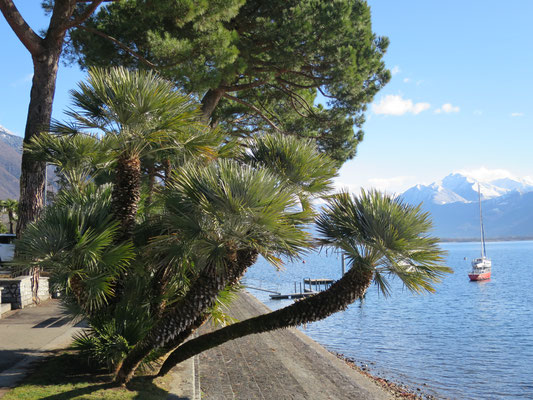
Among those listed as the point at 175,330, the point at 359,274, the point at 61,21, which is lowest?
the point at 175,330

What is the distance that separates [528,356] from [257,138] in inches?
742

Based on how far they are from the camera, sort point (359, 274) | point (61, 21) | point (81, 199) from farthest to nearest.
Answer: point (61, 21) → point (81, 199) → point (359, 274)

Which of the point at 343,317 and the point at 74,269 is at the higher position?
the point at 74,269

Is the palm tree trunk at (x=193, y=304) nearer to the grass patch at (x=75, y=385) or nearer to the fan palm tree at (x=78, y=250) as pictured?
the grass patch at (x=75, y=385)

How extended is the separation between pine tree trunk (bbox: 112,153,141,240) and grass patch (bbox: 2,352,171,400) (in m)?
2.14

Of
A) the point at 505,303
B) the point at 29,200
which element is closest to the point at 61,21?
the point at 29,200

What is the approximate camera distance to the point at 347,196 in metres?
6.69

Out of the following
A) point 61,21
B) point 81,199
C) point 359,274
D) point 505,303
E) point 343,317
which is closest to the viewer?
point 359,274

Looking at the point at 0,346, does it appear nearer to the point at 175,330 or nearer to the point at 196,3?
the point at 175,330

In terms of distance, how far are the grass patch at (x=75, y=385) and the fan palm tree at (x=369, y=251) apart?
1477 millimetres

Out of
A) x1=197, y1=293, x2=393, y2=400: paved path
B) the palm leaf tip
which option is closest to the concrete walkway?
x1=197, y1=293, x2=393, y2=400: paved path

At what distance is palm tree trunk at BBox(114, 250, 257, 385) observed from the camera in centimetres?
656

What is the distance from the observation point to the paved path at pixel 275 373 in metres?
9.03

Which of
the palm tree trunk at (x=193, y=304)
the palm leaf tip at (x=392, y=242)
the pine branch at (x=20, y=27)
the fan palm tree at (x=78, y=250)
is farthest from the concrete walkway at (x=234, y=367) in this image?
the pine branch at (x=20, y=27)
